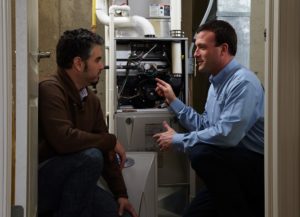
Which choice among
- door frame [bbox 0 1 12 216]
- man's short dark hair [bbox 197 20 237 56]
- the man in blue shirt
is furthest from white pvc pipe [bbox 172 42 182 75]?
door frame [bbox 0 1 12 216]

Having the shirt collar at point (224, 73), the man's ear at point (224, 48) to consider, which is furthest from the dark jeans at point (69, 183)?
the man's ear at point (224, 48)

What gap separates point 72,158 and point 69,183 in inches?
4.1

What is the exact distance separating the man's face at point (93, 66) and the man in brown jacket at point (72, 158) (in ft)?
0.28

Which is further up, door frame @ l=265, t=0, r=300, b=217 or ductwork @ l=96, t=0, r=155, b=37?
ductwork @ l=96, t=0, r=155, b=37

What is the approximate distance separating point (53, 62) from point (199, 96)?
1376mm

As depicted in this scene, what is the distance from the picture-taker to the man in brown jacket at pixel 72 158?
1.63 metres

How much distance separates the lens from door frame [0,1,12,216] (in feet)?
3.28

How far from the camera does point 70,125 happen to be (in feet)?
5.59

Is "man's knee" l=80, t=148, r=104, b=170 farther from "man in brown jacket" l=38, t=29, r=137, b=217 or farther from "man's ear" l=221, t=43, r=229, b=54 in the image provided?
"man's ear" l=221, t=43, r=229, b=54

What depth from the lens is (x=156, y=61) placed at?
265 centimetres

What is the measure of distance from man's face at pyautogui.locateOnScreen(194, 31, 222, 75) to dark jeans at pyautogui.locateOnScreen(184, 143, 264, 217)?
50 cm

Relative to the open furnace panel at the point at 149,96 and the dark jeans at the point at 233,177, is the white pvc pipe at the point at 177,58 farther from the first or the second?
the dark jeans at the point at 233,177

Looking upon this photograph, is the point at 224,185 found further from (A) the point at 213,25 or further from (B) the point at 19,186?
(B) the point at 19,186

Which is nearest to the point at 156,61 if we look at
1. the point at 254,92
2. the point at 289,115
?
the point at 254,92
